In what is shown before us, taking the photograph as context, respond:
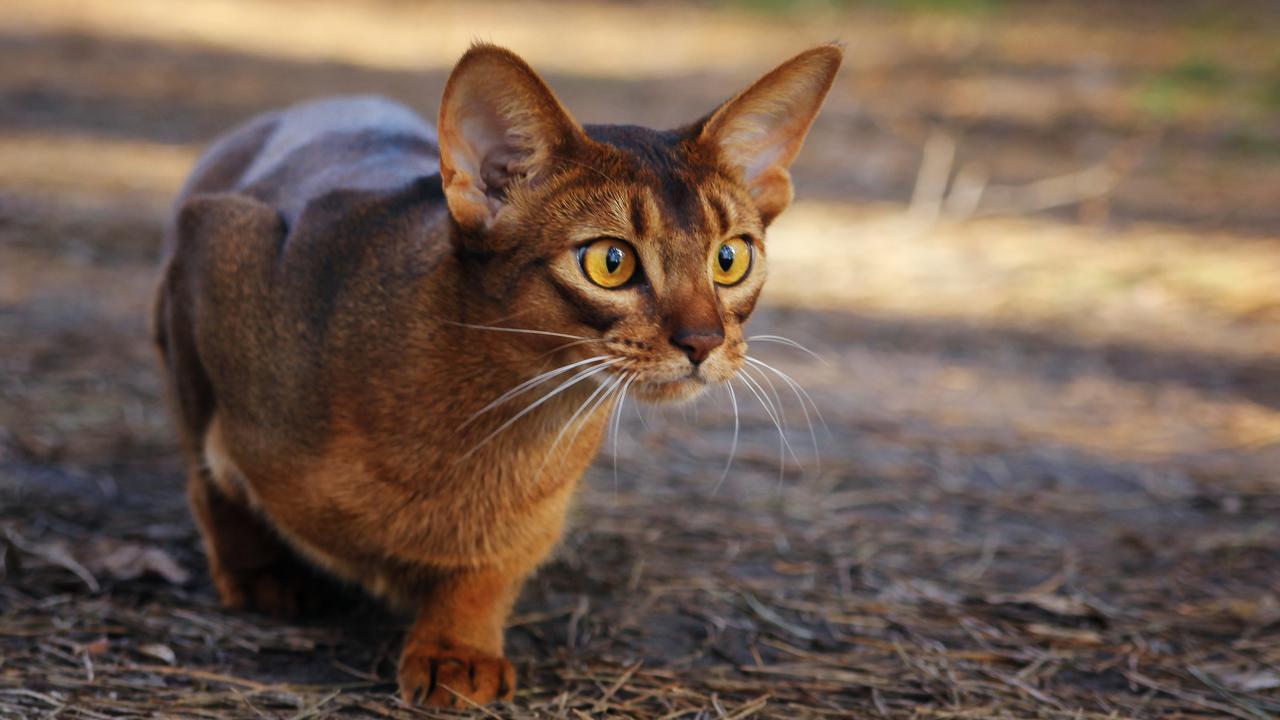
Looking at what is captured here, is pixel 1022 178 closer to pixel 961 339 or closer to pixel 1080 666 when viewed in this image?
pixel 961 339

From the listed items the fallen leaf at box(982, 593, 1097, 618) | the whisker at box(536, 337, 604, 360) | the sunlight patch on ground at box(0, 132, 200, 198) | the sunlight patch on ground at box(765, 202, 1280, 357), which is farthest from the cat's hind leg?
the sunlight patch on ground at box(0, 132, 200, 198)

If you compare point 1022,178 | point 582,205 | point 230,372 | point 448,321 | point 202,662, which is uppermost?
point 1022,178

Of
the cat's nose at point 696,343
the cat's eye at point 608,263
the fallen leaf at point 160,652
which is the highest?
the cat's eye at point 608,263

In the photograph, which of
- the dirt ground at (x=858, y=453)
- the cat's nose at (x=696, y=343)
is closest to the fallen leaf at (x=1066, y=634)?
the dirt ground at (x=858, y=453)

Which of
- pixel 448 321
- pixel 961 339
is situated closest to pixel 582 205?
pixel 448 321

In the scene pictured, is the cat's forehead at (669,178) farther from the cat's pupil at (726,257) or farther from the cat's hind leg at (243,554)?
the cat's hind leg at (243,554)

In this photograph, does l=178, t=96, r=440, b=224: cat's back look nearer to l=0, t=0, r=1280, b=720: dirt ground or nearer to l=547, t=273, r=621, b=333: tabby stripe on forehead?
l=547, t=273, r=621, b=333: tabby stripe on forehead
